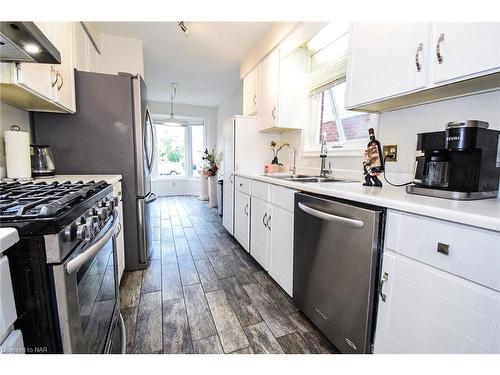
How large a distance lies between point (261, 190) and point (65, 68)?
5.81 ft

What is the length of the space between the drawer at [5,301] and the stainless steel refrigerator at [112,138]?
1.63 m

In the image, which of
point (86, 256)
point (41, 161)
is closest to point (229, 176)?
point (41, 161)

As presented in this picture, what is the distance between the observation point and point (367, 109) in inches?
63.9

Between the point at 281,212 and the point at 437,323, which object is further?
the point at 281,212

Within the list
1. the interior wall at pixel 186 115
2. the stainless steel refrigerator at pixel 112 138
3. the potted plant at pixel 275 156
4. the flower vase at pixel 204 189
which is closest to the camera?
the stainless steel refrigerator at pixel 112 138

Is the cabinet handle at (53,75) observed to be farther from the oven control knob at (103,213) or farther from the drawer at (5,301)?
the drawer at (5,301)

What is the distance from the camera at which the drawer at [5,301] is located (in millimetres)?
534

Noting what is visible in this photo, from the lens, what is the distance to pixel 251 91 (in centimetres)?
321

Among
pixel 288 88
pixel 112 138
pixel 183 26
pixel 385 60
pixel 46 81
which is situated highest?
pixel 183 26

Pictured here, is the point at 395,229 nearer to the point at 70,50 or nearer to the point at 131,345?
the point at 131,345

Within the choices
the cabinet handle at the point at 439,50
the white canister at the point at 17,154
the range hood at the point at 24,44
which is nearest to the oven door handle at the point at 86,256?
the range hood at the point at 24,44

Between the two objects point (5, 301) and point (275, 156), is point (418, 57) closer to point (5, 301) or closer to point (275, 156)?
point (5, 301)
